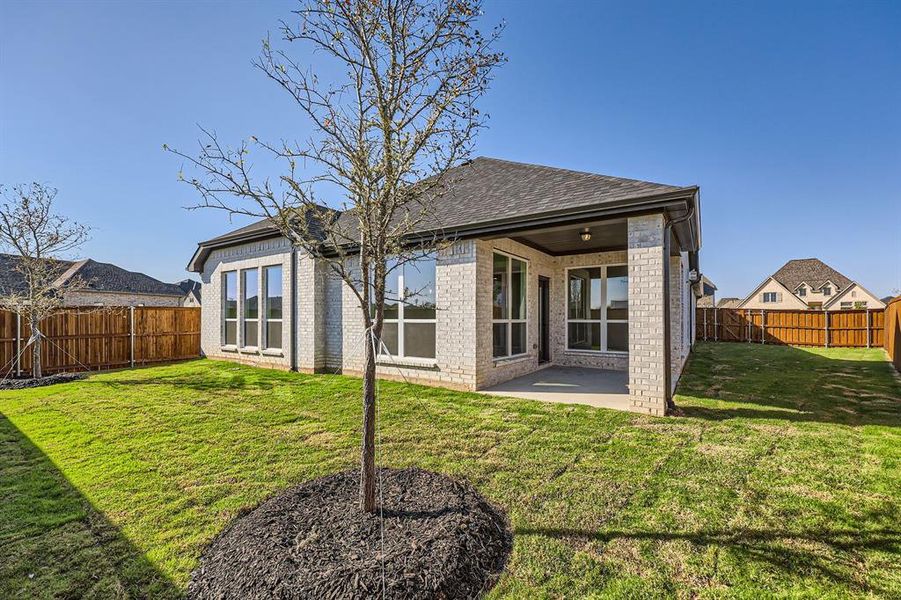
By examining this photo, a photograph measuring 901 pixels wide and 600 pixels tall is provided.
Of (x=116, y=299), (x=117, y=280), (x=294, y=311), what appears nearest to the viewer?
(x=294, y=311)

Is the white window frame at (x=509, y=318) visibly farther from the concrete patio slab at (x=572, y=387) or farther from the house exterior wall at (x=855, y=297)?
the house exterior wall at (x=855, y=297)

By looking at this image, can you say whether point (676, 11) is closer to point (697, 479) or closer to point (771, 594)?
point (697, 479)

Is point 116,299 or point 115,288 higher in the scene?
point 115,288

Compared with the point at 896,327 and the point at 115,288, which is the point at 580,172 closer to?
the point at 896,327

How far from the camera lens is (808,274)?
37.4m

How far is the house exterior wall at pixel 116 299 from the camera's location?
24.4 m

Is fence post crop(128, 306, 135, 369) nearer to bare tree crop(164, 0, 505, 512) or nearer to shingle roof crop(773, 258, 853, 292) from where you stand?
bare tree crop(164, 0, 505, 512)

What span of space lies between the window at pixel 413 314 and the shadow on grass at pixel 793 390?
15.8 feet

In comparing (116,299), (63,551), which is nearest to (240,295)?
(63,551)

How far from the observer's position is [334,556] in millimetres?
2336

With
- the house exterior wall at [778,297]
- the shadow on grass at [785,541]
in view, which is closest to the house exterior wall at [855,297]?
the house exterior wall at [778,297]

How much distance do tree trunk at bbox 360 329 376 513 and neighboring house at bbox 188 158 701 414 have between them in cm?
274

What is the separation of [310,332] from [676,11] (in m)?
10.4

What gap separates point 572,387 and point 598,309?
344 centimetres
